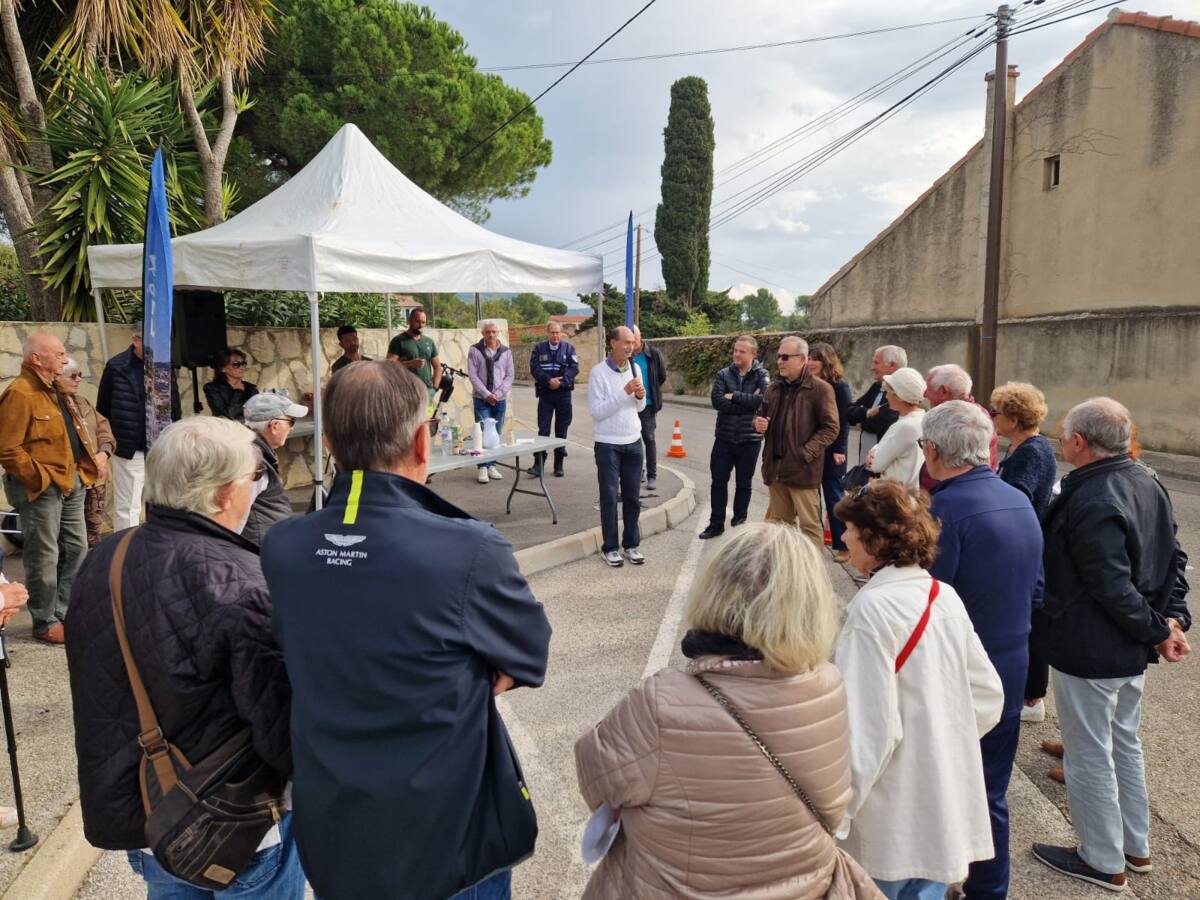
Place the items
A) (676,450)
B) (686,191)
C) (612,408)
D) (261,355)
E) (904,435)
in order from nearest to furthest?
(904,435) → (612,408) → (261,355) → (676,450) → (686,191)

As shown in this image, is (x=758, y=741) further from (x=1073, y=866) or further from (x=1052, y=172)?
(x=1052, y=172)

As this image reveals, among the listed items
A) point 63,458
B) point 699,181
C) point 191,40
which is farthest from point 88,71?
point 699,181

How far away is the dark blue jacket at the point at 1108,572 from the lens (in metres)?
2.60

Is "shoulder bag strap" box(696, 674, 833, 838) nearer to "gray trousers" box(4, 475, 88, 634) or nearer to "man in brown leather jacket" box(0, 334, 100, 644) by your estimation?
"gray trousers" box(4, 475, 88, 634)

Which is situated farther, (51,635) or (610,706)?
(51,635)

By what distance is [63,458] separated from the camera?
4688 mm

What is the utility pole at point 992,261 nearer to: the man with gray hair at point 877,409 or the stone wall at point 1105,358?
the stone wall at point 1105,358

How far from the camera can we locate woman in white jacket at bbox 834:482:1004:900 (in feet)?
6.27

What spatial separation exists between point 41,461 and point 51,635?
103cm

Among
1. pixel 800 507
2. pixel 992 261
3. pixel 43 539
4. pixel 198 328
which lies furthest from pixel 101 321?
pixel 992 261

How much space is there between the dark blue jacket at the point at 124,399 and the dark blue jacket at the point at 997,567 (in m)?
5.50

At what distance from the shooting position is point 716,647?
155 centimetres

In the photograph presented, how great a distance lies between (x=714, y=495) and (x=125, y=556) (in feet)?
18.6

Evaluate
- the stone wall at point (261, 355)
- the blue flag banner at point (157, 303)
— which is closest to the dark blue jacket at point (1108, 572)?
the blue flag banner at point (157, 303)
